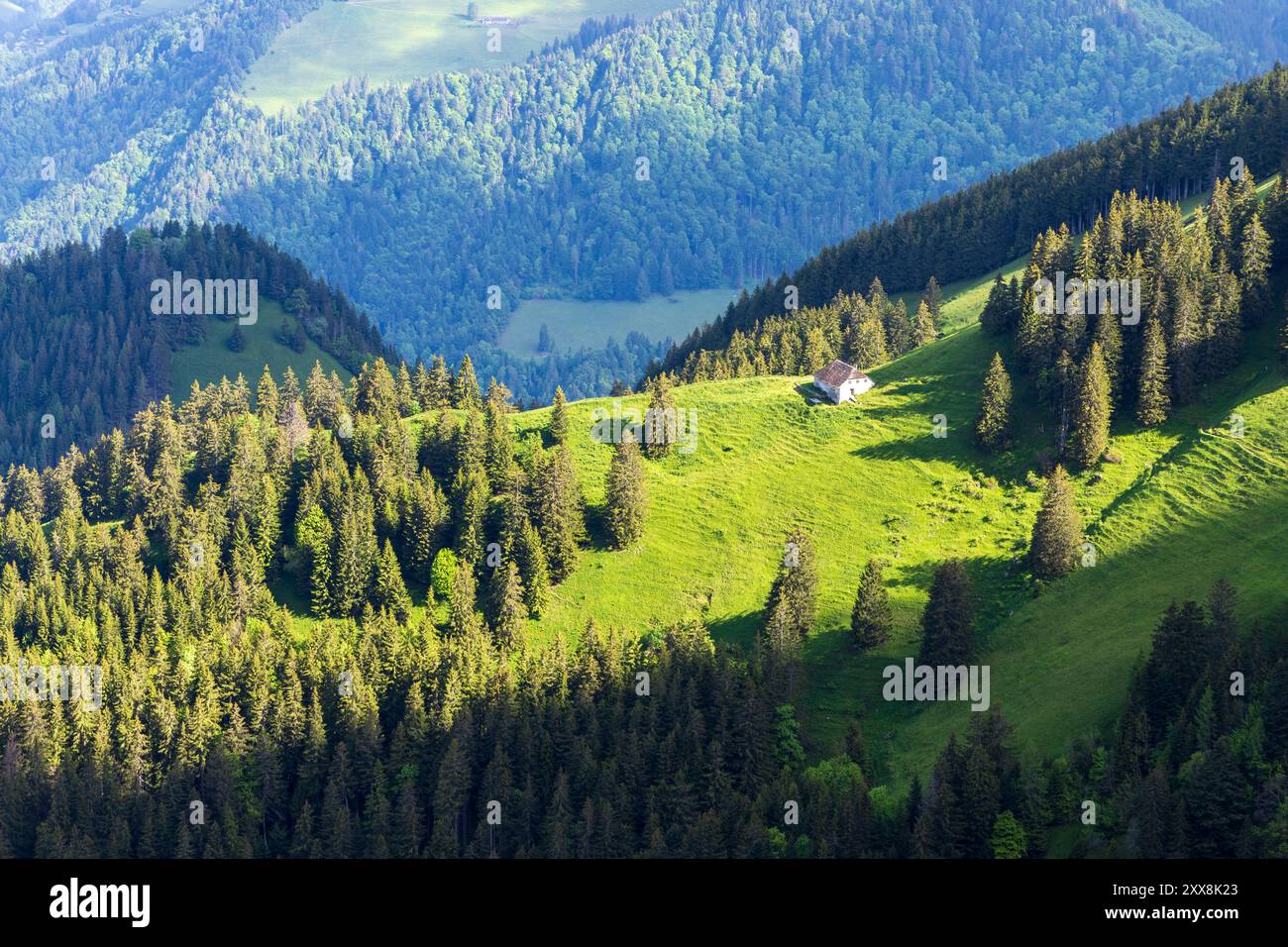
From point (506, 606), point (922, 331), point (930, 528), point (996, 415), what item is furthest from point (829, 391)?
point (506, 606)

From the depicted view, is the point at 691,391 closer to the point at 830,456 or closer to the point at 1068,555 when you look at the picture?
the point at 830,456

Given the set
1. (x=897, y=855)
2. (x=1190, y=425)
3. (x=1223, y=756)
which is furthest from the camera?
(x=1190, y=425)

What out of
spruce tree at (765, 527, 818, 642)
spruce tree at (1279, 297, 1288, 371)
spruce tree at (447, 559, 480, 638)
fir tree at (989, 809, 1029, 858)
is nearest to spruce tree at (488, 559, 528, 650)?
spruce tree at (447, 559, 480, 638)

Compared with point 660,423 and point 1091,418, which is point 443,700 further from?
point 1091,418

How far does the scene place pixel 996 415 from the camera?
14625 centimetres

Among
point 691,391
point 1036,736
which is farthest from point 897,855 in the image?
point 691,391

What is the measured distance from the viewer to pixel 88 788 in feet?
385

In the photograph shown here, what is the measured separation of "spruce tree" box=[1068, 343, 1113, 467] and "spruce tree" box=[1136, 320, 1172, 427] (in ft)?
11.9

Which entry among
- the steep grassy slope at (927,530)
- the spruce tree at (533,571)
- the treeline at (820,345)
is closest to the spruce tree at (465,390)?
the steep grassy slope at (927,530)

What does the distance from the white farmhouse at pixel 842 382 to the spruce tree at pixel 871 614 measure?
37.0 meters

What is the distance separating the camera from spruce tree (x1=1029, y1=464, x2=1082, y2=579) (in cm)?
12462

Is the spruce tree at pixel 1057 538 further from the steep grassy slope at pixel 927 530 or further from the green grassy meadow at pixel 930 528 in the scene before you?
the steep grassy slope at pixel 927 530

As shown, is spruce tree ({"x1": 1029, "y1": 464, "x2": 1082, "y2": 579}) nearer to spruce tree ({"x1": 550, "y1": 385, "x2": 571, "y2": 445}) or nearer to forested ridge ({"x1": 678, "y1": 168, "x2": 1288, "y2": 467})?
forested ridge ({"x1": 678, "y1": 168, "x2": 1288, "y2": 467})

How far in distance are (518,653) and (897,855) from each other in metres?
46.9
